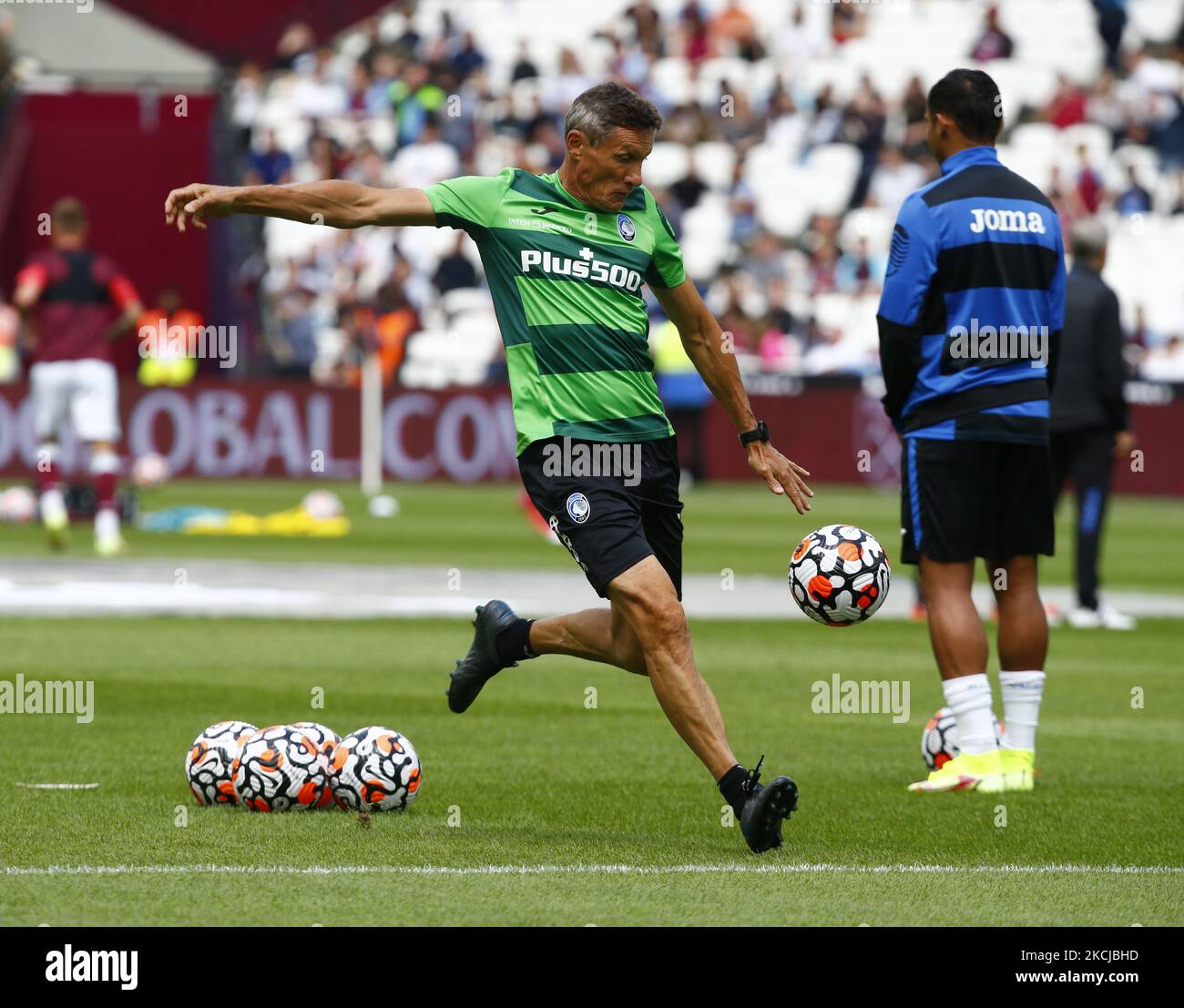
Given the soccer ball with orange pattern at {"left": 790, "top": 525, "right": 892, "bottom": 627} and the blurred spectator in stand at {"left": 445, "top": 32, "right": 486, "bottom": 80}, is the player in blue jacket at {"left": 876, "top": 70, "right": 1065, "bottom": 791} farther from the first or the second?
the blurred spectator in stand at {"left": 445, "top": 32, "right": 486, "bottom": 80}

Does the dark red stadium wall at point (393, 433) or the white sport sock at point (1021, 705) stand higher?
the dark red stadium wall at point (393, 433)

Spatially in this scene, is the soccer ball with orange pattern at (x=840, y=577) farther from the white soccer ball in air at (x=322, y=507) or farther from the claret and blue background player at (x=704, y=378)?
the white soccer ball in air at (x=322, y=507)

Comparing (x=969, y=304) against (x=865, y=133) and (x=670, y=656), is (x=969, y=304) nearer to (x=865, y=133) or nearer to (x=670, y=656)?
(x=670, y=656)

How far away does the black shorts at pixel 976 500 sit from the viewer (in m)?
9.02

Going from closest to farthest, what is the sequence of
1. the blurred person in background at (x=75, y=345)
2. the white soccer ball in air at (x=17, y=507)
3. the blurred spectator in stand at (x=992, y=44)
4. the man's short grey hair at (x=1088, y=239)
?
the man's short grey hair at (x=1088, y=239)
the blurred person in background at (x=75, y=345)
the white soccer ball in air at (x=17, y=507)
the blurred spectator in stand at (x=992, y=44)

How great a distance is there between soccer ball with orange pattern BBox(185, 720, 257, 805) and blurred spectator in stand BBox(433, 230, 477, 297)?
26841 millimetres

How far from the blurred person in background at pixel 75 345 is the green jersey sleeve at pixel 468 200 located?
40.7ft

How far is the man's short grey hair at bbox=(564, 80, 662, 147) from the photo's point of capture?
7.80 meters

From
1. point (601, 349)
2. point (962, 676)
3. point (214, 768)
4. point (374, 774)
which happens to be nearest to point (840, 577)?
point (962, 676)

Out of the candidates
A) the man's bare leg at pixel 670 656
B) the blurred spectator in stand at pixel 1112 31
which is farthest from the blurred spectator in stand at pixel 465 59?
the man's bare leg at pixel 670 656

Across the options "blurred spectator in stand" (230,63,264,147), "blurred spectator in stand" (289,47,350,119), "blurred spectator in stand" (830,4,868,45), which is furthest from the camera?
"blurred spectator in stand" (830,4,868,45)

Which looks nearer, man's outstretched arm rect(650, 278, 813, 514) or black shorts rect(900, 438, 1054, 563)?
man's outstretched arm rect(650, 278, 813, 514)

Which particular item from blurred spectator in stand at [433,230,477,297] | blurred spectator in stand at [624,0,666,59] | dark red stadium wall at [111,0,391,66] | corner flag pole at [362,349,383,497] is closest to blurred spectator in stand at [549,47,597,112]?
blurred spectator in stand at [624,0,666,59]
